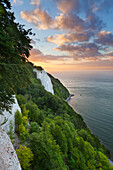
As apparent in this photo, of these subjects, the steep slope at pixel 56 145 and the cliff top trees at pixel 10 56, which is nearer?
the cliff top trees at pixel 10 56

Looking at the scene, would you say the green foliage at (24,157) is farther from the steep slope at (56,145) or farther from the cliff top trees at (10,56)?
the cliff top trees at (10,56)

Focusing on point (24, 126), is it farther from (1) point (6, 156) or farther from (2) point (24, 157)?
(1) point (6, 156)

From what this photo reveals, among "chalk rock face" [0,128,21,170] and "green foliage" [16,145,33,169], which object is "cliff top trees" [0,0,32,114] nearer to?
"chalk rock face" [0,128,21,170]

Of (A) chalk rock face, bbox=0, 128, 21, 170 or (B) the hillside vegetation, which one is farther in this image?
(A) chalk rock face, bbox=0, 128, 21, 170

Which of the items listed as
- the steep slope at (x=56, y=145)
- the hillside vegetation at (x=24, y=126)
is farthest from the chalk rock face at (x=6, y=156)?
the steep slope at (x=56, y=145)

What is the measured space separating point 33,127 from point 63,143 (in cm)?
566

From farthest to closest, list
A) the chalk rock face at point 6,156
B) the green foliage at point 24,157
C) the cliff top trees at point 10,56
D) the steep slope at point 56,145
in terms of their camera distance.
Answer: the steep slope at point 56,145
the green foliage at point 24,157
the chalk rock face at point 6,156
the cliff top trees at point 10,56

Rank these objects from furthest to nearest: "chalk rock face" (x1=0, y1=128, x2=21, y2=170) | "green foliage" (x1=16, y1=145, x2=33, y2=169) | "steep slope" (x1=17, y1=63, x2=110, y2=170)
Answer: "steep slope" (x1=17, y1=63, x2=110, y2=170), "green foliage" (x1=16, y1=145, x2=33, y2=169), "chalk rock face" (x1=0, y1=128, x2=21, y2=170)

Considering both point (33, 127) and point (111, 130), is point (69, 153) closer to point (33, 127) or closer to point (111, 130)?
point (33, 127)

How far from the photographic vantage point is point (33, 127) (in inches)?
538

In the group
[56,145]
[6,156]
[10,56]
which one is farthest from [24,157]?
[10,56]

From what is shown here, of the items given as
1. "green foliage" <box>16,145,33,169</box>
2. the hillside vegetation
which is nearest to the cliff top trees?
the hillside vegetation

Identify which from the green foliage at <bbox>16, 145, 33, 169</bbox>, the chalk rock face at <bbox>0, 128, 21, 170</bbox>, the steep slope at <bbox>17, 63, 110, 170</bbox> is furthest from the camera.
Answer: the steep slope at <bbox>17, 63, 110, 170</bbox>

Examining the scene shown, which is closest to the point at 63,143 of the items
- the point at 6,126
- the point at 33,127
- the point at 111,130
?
the point at 33,127
